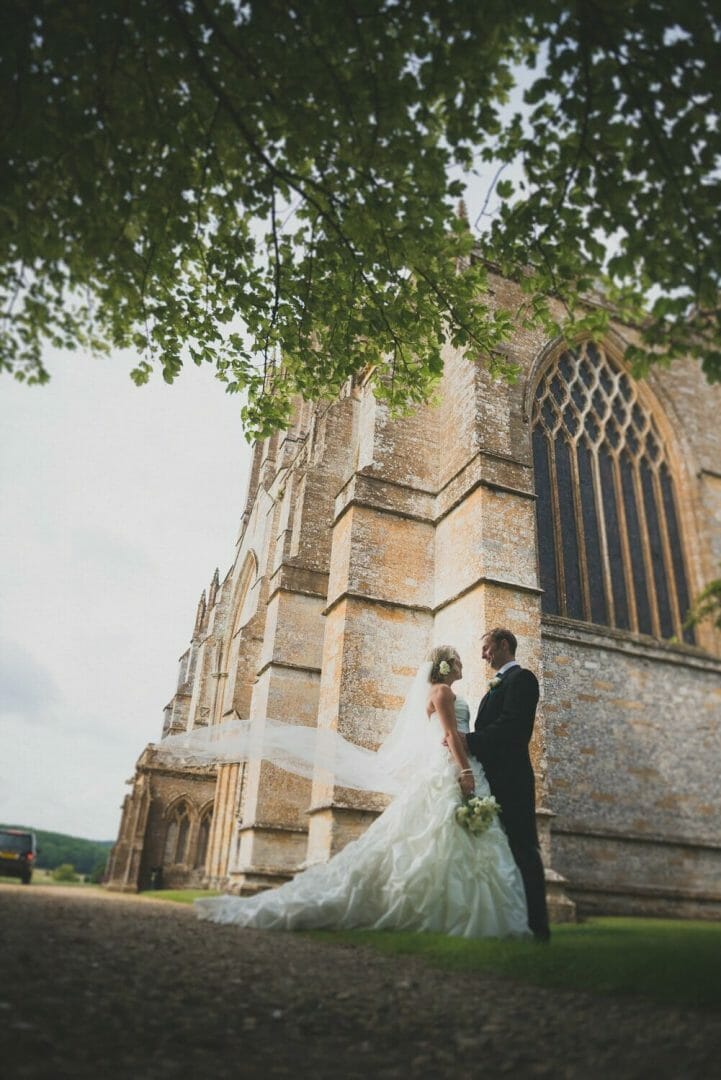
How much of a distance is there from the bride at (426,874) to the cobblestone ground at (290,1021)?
162 centimetres

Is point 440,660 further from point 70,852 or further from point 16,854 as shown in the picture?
point 70,852

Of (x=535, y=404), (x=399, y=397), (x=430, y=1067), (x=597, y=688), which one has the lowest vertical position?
(x=430, y=1067)

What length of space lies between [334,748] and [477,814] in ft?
6.88

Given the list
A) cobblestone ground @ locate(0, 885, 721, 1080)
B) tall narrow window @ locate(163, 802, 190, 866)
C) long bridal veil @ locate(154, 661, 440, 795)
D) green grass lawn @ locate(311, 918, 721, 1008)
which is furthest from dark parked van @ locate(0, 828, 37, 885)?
cobblestone ground @ locate(0, 885, 721, 1080)

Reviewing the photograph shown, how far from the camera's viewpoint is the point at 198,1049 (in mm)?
2223

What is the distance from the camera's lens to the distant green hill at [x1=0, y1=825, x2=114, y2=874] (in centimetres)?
6925

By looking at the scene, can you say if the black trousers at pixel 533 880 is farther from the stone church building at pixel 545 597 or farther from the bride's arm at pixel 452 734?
the stone church building at pixel 545 597

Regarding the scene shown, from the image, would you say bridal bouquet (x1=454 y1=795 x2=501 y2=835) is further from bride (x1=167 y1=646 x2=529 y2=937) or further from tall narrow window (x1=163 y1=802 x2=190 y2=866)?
tall narrow window (x1=163 y1=802 x2=190 y2=866)

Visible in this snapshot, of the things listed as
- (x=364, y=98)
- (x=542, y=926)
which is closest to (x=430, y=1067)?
(x=542, y=926)

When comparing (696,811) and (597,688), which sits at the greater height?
(597,688)

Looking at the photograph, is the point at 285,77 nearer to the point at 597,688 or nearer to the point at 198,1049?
the point at 198,1049

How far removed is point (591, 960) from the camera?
13.8 feet

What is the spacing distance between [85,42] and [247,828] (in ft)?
35.9

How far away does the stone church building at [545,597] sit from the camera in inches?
403
